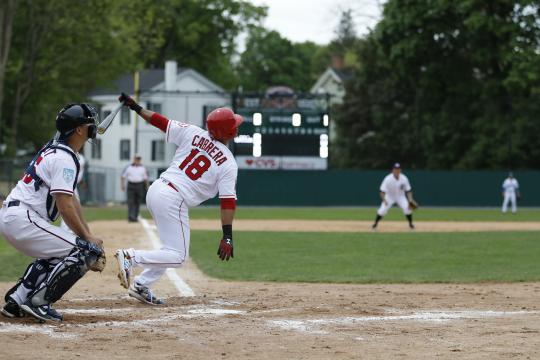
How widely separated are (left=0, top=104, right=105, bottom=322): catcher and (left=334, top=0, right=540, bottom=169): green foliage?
136 feet

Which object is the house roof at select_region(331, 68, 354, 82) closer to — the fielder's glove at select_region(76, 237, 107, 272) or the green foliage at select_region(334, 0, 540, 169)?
the green foliage at select_region(334, 0, 540, 169)

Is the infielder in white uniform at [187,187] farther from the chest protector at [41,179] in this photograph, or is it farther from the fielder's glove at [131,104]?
the chest protector at [41,179]

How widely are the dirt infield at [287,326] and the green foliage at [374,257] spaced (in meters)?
2.16

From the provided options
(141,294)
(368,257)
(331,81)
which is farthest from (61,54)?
(141,294)

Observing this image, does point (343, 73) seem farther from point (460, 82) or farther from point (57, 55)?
point (57, 55)

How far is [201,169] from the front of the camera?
970 cm

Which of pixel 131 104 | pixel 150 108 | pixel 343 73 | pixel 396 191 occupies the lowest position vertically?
pixel 396 191

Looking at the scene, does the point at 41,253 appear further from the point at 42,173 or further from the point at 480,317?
the point at 480,317

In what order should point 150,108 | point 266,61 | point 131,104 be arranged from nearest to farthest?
point 131,104 → point 150,108 → point 266,61

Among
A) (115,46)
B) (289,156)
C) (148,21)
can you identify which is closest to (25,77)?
(115,46)

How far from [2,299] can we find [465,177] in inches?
1623

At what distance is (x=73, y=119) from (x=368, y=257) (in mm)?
10173

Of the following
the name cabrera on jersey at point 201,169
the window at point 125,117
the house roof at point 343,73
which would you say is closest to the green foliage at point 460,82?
the window at point 125,117

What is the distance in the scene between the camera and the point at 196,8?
7419 cm
